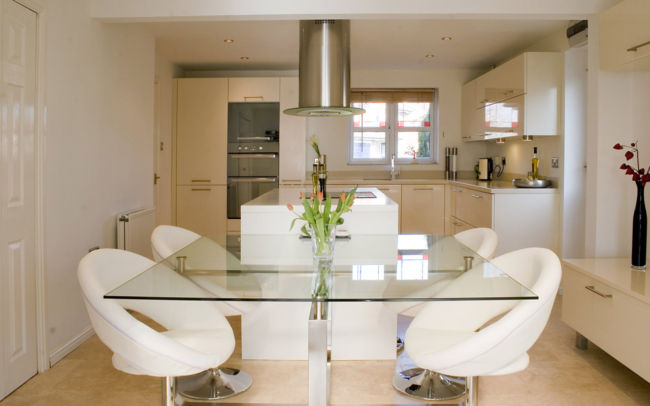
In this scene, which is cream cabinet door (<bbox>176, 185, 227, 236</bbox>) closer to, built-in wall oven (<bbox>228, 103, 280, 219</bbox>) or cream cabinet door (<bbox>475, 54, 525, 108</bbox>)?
built-in wall oven (<bbox>228, 103, 280, 219</bbox>)

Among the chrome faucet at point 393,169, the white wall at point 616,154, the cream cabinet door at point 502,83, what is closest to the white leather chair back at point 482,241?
the white wall at point 616,154

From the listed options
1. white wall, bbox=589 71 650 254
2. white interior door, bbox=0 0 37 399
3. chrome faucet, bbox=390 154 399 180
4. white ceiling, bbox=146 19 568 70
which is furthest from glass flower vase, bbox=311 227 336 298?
chrome faucet, bbox=390 154 399 180

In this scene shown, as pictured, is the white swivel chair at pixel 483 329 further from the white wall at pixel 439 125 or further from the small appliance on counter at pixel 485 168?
the white wall at pixel 439 125

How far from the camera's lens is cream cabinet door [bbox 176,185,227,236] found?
21.4 ft

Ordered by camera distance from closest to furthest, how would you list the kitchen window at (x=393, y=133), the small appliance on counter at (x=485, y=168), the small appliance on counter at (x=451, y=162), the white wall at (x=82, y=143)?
the white wall at (x=82, y=143) → the small appliance on counter at (x=485, y=168) → the small appliance on counter at (x=451, y=162) → the kitchen window at (x=393, y=133)

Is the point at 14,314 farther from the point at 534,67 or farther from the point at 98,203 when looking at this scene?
the point at 534,67

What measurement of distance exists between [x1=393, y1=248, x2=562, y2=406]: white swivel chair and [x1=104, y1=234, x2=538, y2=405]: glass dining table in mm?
65

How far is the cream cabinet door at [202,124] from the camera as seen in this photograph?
6.45 metres

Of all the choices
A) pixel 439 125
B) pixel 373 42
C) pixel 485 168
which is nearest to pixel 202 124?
pixel 373 42

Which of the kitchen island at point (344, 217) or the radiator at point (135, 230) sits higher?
the kitchen island at point (344, 217)

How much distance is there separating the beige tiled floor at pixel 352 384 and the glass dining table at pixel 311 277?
52 cm

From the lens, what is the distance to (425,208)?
21.1 ft

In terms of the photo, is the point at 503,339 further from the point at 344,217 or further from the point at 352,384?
the point at 344,217

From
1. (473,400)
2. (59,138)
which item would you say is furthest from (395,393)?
(59,138)
